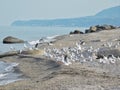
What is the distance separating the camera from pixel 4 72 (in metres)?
21.1

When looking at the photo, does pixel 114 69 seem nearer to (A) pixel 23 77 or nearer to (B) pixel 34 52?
(A) pixel 23 77

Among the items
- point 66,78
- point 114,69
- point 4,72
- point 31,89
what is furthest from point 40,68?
point 31,89

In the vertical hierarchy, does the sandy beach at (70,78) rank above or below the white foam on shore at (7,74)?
above

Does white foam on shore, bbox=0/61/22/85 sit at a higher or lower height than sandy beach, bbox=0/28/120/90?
lower

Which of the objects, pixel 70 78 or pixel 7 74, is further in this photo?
pixel 7 74

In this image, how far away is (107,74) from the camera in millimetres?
16328

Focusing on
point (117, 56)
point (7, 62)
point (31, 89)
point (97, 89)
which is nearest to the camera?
point (97, 89)

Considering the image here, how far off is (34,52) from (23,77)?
9.86 meters

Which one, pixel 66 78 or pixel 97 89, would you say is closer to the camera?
pixel 97 89

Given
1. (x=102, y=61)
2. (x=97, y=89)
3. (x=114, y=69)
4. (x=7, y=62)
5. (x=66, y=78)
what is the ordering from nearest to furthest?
(x=97, y=89)
(x=66, y=78)
(x=114, y=69)
(x=102, y=61)
(x=7, y=62)

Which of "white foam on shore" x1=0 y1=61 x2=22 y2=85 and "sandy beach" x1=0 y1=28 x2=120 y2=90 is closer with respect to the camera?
"sandy beach" x1=0 y1=28 x2=120 y2=90

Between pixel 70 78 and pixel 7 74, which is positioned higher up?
pixel 70 78

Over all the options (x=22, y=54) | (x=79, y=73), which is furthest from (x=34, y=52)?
(x=79, y=73)

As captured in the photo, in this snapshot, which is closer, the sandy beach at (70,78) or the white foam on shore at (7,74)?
the sandy beach at (70,78)
